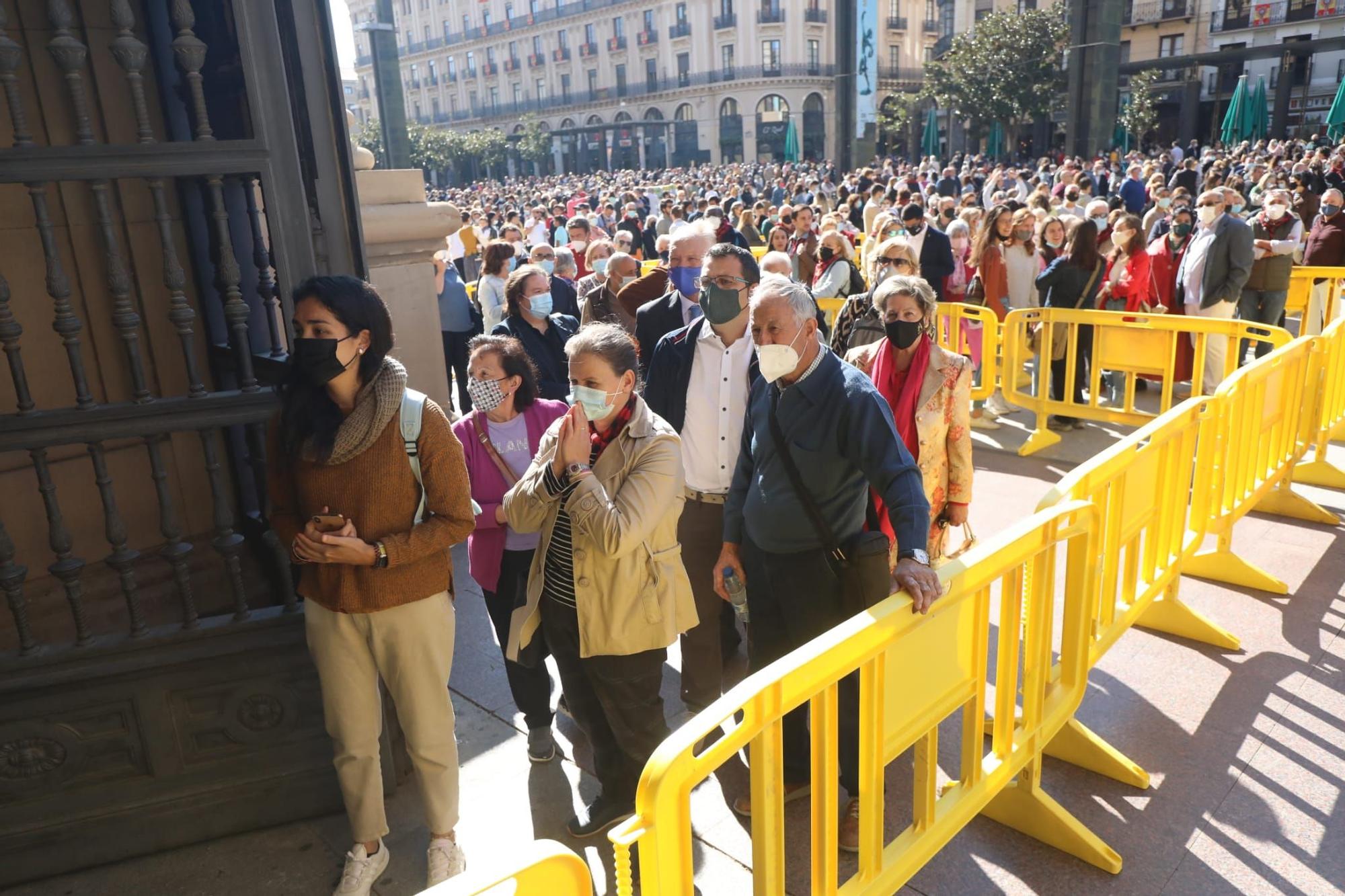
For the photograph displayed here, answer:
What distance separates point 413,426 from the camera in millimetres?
2791

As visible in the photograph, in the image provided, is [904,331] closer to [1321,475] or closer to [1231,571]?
[1231,571]

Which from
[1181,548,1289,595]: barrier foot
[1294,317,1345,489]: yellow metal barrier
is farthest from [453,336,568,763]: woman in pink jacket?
[1294,317,1345,489]: yellow metal barrier

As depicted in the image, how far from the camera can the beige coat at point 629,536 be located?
9.32 ft

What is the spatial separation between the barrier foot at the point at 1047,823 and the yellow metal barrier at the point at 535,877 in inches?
82.5

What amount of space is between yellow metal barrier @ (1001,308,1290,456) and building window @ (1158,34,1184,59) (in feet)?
165

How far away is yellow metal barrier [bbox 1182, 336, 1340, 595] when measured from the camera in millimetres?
4449

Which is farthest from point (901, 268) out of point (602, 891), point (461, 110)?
point (461, 110)

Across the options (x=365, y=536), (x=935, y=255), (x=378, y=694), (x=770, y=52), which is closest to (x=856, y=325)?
(x=365, y=536)

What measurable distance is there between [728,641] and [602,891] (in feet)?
4.58

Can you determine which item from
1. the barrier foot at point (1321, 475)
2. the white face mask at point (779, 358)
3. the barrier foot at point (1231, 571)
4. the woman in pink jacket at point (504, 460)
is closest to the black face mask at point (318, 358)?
the woman in pink jacket at point (504, 460)

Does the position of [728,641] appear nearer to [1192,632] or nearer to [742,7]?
[1192,632]

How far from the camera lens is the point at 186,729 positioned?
3227 mm

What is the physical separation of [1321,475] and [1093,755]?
392 cm

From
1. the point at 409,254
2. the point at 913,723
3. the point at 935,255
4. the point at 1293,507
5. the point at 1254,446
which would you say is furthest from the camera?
the point at 935,255
